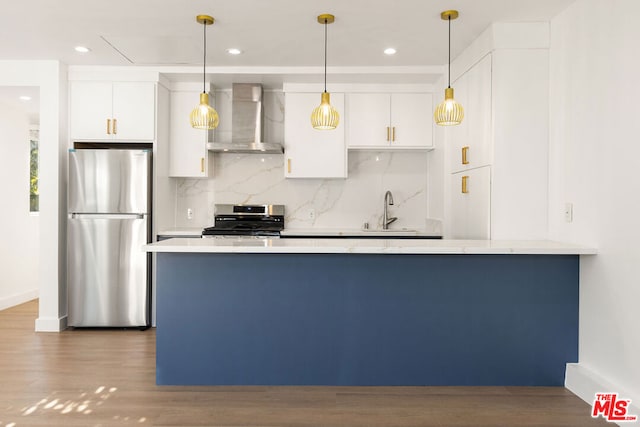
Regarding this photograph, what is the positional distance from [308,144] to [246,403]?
2.70 meters

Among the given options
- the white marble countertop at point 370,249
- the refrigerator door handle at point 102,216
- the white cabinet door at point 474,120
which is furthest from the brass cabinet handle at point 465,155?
the refrigerator door handle at point 102,216

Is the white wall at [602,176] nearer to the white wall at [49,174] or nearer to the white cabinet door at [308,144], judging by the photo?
the white cabinet door at [308,144]

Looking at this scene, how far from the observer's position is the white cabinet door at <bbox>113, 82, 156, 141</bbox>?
4.35 m

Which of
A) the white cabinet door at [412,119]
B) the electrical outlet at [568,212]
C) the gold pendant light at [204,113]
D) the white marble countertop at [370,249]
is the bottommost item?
the white marble countertop at [370,249]

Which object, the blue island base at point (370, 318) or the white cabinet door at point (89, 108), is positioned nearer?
the blue island base at point (370, 318)

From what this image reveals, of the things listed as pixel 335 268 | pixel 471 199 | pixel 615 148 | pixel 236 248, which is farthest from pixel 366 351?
pixel 615 148

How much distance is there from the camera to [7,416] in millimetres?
2447

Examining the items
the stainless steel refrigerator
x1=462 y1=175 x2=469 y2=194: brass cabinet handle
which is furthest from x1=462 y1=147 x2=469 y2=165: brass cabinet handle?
the stainless steel refrigerator

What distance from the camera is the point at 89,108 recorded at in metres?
4.35

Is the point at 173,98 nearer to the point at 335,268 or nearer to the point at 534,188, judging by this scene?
the point at 335,268

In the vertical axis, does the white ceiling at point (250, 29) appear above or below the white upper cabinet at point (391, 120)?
above

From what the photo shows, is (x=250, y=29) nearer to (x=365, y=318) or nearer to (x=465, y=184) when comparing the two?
(x=465, y=184)

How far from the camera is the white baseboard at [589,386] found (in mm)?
2324

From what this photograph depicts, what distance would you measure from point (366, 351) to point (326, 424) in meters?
0.59
